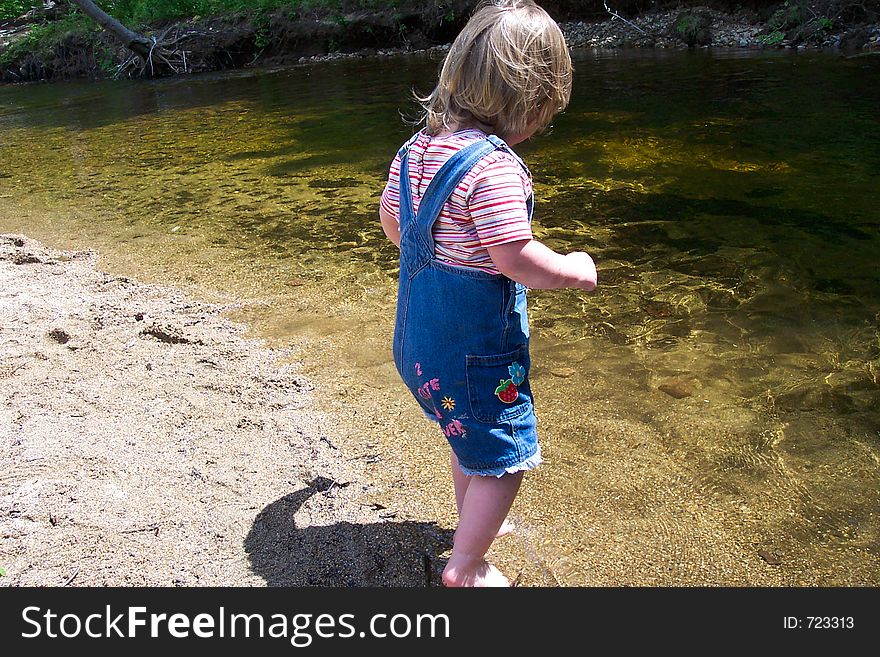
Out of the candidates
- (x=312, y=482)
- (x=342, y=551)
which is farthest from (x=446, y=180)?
(x=312, y=482)

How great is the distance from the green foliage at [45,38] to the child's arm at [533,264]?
24.5m

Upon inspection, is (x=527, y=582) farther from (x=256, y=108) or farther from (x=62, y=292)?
(x=256, y=108)

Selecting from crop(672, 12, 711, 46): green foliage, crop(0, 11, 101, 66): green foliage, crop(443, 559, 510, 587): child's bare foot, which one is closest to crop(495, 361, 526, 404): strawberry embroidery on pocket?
crop(443, 559, 510, 587): child's bare foot

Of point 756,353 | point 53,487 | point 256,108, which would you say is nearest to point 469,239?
point 53,487

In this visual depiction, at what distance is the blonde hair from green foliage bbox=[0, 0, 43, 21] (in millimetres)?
29969

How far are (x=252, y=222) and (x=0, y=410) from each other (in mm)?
2898

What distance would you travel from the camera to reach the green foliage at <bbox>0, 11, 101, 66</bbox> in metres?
22.6

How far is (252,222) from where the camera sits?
5.66 m

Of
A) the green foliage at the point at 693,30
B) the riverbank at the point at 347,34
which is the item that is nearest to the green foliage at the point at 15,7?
the riverbank at the point at 347,34

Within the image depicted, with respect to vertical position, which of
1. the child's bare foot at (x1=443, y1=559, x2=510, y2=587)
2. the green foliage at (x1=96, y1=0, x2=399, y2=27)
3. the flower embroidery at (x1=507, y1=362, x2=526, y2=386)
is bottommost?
the child's bare foot at (x1=443, y1=559, x2=510, y2=587)

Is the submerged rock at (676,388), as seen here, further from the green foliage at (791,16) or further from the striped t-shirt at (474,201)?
the green foliage at (791,16)

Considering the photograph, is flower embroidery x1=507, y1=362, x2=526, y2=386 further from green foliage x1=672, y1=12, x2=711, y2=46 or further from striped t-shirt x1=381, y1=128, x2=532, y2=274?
green foliage x1=672, y1=12, x2=711, y2=46

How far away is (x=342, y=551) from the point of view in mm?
2262

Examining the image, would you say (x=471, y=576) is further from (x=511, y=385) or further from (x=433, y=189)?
(x=433, y=189)
